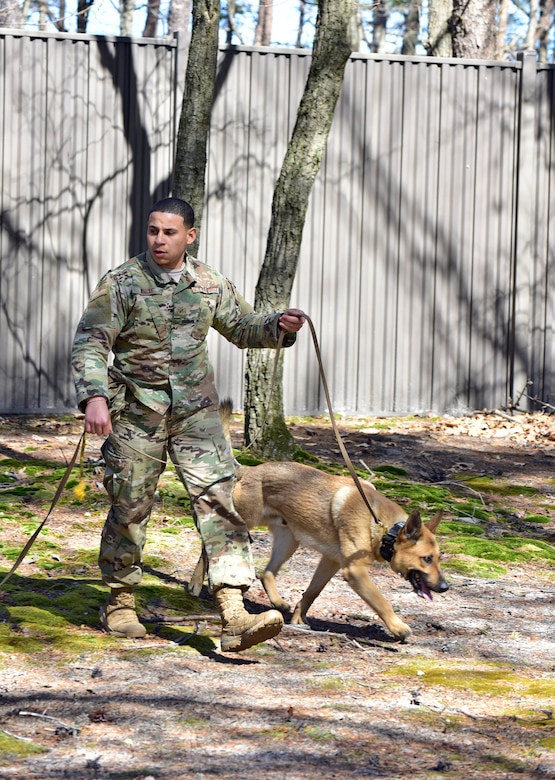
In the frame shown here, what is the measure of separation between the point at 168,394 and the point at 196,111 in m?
6.10

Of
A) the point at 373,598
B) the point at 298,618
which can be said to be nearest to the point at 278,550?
the point at 298,618

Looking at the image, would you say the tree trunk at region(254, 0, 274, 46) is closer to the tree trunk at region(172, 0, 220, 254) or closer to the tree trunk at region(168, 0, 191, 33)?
the tree trunk at region(168, 0, 191, 33)

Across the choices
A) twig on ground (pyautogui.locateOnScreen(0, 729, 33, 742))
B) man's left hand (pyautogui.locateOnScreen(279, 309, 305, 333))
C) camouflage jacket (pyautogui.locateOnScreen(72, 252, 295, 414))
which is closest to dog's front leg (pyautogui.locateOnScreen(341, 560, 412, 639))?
camouflage jacket (pyautogui.locateOnScreen(72, 252, 295, 414))

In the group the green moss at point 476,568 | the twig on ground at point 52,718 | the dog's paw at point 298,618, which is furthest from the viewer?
the green moss at point 476,568

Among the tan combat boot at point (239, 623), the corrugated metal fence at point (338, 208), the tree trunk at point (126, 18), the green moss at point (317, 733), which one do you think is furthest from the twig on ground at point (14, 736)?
the tree trunk at point (126, 18)

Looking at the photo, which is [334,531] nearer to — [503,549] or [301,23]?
[503,549]

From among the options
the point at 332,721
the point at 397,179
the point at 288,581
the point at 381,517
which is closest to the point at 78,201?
the point at 397,179

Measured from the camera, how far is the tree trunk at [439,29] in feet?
68.8

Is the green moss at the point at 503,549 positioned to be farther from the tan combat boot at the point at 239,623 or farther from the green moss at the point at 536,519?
the tan combat boot at the point at 239,623

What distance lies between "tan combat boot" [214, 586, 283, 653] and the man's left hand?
140 centimetres

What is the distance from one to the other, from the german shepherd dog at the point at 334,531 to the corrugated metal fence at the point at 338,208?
661cm

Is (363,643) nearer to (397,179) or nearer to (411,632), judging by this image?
(411,632)

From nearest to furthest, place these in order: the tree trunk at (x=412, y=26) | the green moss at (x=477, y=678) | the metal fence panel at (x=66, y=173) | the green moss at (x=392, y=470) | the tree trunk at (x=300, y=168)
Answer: the green moss at (x=477, y=678) → the tree trunk at (x=300, y=168) → the green moss at (x=392, y=470) → the metal fence panel at (x=66, y=173) → the tree trunk at (x=412, y=26)

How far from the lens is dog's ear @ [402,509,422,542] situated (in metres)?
6.06
